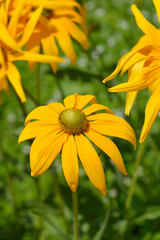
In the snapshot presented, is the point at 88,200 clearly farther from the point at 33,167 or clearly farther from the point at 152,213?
the point at 33,167

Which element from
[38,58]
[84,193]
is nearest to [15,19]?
[38,58]

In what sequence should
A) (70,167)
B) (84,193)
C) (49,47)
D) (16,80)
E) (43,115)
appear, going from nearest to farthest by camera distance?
(70,167) → (43,115) → (16,80) → (49,47) → (84,193)

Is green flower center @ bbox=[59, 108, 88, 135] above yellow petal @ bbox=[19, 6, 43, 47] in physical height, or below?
below

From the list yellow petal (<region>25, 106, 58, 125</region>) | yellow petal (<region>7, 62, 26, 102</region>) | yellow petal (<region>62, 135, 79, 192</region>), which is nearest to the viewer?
yellow petal (<region>62, 135, 79, 192</region>)

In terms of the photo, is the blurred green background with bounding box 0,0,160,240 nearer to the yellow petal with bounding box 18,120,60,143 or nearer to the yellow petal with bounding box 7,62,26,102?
the yellow petal with bounding box 7,62,26,102

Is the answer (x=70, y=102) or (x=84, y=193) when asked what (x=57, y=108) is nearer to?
(x=70, y=102)

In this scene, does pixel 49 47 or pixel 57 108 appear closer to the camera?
A: pixel 57 108

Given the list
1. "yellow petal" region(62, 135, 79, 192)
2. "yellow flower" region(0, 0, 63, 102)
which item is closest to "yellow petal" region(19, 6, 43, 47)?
"yellow flower" region(0, 0, 63, 102)

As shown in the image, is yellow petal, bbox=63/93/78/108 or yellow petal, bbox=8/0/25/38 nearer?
yellow petal, bbox=63/93/78/108
